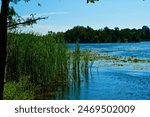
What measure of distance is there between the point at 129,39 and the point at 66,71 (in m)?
62.0

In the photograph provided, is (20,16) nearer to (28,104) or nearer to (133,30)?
(28,104)

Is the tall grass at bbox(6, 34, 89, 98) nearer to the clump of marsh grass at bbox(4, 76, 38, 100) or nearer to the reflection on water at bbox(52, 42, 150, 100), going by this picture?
the reflection on water at bbox(52, 42, 150, 100)

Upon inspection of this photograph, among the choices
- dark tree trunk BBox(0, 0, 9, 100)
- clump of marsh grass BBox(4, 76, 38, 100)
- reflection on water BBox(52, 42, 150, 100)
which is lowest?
reflection on water BBox(52, 42, 150, 100)

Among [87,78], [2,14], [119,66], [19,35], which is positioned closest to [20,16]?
[2,14]

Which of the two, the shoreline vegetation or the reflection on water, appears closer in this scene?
the shoreline vegetation

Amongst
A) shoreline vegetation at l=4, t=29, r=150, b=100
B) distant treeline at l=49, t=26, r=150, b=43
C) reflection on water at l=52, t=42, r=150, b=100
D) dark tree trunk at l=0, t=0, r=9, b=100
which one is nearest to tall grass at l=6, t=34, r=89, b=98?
shoreline vegetation at l=4, t=29, r=150, b=100

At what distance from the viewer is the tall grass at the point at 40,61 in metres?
14.4

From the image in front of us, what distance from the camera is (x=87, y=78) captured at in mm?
18359

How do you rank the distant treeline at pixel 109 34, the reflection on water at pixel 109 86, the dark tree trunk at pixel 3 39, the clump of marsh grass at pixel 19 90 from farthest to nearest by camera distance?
the distant treeline at pixel 109 34
the reflection on water at pixel 109 86
the clump of marsh grass at pixel 19 90
the dark tree trunk at pixel 3 39

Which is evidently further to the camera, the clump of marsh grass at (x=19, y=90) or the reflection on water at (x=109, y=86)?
the reflection on water at (x=109, y=86)

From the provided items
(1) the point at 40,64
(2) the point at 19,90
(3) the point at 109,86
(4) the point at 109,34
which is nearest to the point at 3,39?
(2) the point at 19,90

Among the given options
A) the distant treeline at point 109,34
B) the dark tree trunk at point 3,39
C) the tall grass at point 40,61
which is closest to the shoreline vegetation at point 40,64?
the tall grass at point 40,61

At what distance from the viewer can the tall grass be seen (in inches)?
566

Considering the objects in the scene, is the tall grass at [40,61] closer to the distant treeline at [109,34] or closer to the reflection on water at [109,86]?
the reflection on water at [109,86]
